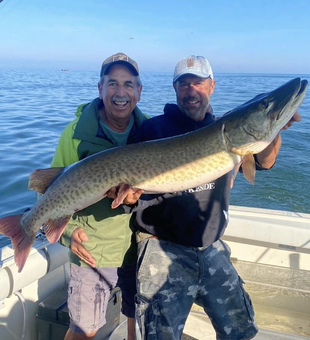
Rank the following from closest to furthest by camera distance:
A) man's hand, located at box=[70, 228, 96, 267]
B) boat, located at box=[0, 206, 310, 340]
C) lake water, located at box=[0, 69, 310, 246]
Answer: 1. man's hand, located at box=[70, 228, 96, 267]
2. boat, located at box=[0, 206, 310, 340]
3. lake water, located at box=[0, 69, 310, 246]

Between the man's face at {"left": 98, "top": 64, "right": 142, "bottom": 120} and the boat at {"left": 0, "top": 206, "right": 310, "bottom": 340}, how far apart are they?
1456 mm

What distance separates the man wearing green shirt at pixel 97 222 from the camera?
261cm

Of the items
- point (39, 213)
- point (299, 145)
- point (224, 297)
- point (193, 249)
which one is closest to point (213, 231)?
point (193, 249)

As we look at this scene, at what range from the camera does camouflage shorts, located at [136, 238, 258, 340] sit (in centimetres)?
232

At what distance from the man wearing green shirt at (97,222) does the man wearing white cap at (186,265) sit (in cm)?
24

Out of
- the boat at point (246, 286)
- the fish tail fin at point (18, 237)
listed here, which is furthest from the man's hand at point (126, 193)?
the boat at point (246, 286)

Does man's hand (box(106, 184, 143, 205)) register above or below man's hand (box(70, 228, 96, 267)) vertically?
above

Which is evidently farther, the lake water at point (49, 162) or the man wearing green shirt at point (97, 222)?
the lake water at point (49, 162)

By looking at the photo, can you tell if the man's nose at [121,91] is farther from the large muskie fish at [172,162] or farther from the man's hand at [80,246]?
the man's hand at [80,246]

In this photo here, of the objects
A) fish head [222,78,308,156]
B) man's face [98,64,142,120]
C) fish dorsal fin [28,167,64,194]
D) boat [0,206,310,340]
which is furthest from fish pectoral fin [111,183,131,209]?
boat [0,206,310,340]

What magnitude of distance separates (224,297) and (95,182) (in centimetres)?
122

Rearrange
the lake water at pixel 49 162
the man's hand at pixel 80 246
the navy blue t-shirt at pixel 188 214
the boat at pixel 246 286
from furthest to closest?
the lake water at pixel 49 162, the boat at pixel 246 286, the man's hand at pixel 80 246, the navy blue t-shirt at pixel 188 214

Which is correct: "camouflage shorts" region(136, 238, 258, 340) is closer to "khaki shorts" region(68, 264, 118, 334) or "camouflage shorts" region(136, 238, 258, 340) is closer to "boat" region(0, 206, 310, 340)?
"khaki shorts" region(68, 264, 118, 334)

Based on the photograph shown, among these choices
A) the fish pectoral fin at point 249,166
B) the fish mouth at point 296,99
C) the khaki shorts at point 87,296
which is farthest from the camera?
the khaki shorts at point 87,296
